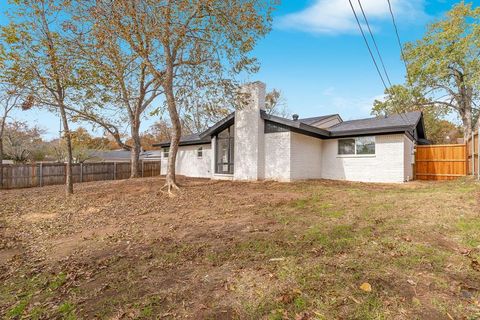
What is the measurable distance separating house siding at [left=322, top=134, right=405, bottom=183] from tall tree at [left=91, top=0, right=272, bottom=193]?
6.49m

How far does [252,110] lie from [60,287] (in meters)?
10.6

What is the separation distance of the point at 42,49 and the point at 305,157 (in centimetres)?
1107

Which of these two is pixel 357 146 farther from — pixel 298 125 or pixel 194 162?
pixel 194 162

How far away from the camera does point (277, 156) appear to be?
39.8 feet

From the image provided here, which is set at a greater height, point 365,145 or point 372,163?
point 365,145

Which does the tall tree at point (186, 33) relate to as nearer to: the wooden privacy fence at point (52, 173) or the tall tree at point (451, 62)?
the wooden privacy fence at point (52, 173)

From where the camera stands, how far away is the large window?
44.0 feet

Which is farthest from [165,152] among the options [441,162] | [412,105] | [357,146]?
[412,105]

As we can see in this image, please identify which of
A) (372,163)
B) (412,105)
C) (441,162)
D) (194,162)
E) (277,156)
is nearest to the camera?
(277,156)

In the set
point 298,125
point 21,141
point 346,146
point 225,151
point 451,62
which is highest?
A: point 451,62

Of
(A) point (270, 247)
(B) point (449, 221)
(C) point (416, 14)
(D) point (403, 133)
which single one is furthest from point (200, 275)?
(D) point (403, 133)

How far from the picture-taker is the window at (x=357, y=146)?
1235 centimetres

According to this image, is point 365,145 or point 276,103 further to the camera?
point 276,103

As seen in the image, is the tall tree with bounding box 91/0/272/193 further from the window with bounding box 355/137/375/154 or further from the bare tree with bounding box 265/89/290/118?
the bare tree with bounding box 265/89/290/118
